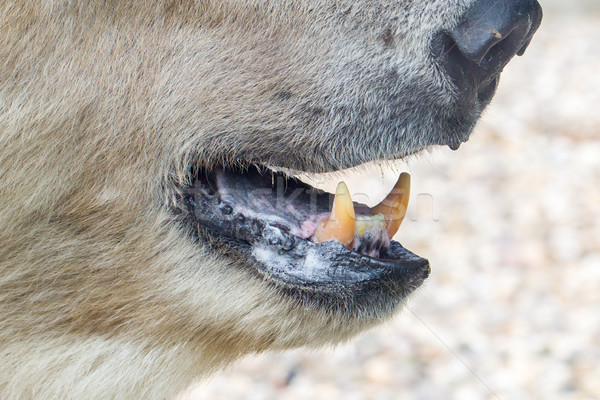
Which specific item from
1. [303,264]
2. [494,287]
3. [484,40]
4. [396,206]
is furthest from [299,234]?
[494,287]

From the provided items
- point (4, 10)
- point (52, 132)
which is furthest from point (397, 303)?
point (4, 10)

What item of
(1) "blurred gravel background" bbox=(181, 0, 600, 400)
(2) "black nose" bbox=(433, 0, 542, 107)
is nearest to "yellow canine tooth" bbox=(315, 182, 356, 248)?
(2) "black nose" bbox=(433, 0, 542, 107)

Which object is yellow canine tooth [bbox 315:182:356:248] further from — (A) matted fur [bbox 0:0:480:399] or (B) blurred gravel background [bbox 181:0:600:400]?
(B) blurred gravel background [bbox 181:0:600:400]

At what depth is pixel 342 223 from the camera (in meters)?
1.96

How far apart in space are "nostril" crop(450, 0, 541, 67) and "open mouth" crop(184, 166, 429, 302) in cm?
47

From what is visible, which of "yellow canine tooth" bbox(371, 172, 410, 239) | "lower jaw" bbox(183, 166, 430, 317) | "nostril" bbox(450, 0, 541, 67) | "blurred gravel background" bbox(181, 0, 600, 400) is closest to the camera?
"nostril" bbox(450, 0, 541, 67)

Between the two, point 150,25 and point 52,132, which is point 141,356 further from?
point 150,25

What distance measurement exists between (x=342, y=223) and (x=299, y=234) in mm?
121

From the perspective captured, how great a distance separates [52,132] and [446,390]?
114 inches

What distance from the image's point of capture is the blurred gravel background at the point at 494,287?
4160 millimetres

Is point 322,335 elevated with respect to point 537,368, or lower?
elevated

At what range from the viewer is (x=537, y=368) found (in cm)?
418

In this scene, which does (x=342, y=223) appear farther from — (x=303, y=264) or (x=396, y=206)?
(x=396, y=206)

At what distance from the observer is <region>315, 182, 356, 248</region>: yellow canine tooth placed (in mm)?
1957
